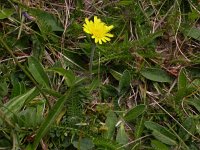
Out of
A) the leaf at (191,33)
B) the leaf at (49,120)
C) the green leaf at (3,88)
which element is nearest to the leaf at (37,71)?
the green leaf at (3,88)

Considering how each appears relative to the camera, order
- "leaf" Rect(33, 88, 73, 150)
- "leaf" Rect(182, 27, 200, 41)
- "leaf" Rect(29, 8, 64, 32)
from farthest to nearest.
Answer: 1. "leaf" Rect(182, 27, 200, 41)
2. "leaf" Rect(29, 8, 64, 32)
3. "leaf" Rect(33, 88, 73, 150)

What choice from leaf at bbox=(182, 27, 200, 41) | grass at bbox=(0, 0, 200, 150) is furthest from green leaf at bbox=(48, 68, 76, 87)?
leaf at bbox=(182, 27, 200, 41)

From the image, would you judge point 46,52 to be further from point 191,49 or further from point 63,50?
point 191,49

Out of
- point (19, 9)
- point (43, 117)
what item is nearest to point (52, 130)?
point (43, 117)

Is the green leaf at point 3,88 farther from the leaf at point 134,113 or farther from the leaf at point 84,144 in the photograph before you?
the leaf at point 134,113

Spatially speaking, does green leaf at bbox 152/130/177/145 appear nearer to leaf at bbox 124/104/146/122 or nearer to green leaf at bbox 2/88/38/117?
leaf at bbox 124/104/146/122

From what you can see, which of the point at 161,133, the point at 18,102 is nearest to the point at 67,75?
the point at 18,102
